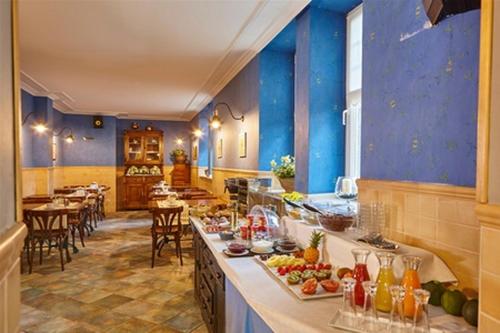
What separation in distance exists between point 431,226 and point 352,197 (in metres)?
0.85

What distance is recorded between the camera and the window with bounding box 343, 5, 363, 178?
3.09m

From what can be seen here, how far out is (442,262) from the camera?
152 cm

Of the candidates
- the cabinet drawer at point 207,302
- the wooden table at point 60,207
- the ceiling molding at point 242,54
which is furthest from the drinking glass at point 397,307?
the wooden table at point 60,207

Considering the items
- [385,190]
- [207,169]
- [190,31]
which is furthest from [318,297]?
[207,169]

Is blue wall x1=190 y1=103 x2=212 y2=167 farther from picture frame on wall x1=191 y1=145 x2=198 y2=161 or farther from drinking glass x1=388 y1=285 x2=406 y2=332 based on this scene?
drinking glass x1=388 y1=285 x2=406 y2=332

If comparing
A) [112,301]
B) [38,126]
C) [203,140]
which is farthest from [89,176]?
[112,301]

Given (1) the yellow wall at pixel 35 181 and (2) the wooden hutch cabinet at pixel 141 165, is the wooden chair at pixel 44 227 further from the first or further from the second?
(2) the wooden hutch cabinet at pixel 141 165

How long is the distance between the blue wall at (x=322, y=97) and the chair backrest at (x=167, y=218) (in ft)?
7.17

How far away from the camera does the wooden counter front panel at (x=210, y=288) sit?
7.91 ft

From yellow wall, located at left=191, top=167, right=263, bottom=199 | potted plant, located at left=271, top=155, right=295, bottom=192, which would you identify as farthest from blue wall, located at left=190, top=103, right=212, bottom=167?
potted plant, located at left=271, top=155, right=295, bottom=192

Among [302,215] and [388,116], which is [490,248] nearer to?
[388,116]

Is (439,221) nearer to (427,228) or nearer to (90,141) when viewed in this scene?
(427,228)

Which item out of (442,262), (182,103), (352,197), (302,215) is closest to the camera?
(442,262)

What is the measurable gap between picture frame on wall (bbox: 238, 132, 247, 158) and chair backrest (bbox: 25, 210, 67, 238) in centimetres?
272
